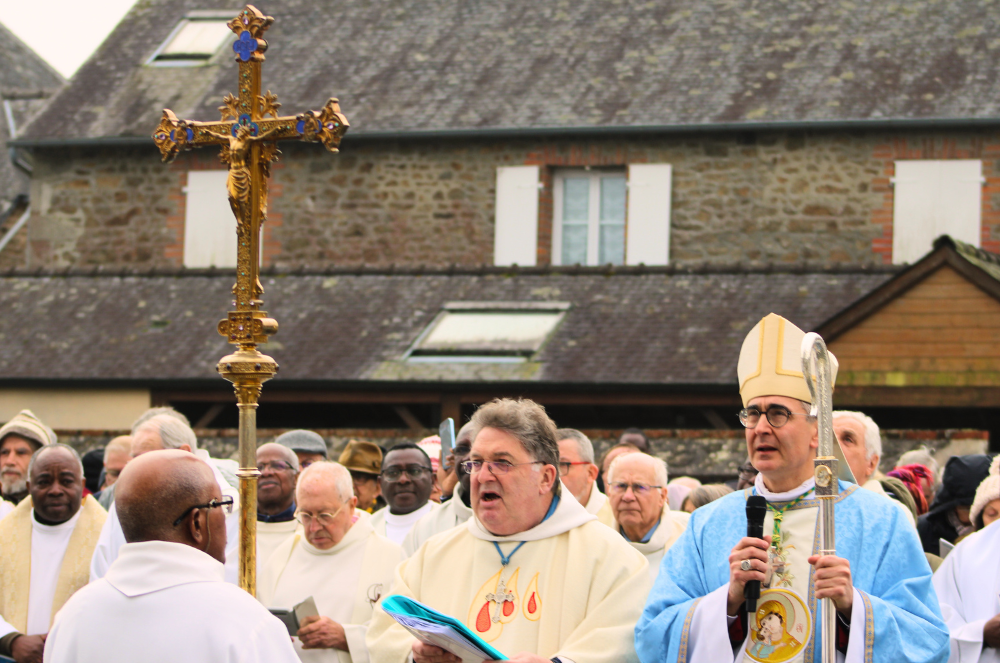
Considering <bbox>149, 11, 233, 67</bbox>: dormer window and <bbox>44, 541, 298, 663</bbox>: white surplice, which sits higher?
<bbox>149, 11, 233, 67</bbox>: dormer window

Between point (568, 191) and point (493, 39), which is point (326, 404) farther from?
point (493, 39)

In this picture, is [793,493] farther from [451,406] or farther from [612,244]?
[612,244]

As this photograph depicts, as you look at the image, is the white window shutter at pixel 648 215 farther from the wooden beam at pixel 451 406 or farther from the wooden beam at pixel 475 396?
the wooden beam at pixel 451 406

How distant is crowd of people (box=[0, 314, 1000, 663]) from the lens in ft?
12.9

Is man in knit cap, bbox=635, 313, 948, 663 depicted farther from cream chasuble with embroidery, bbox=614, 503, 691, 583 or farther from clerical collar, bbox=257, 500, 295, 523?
clerical collar, bbox=257, 500, 295, 523

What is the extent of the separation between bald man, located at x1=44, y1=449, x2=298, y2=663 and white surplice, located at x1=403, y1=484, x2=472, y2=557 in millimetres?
3706

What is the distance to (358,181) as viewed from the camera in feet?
67.3

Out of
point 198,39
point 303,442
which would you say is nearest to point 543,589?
point 303,442

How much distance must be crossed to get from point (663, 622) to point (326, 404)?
14419mm

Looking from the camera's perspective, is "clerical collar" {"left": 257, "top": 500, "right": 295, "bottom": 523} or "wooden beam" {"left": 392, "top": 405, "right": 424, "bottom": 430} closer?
"clerical collar" {"left": 257, "top": 500, "right": 295, "bottom": 523}

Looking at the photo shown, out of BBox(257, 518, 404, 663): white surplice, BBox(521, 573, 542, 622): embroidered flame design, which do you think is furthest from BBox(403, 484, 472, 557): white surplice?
BBox(521, 573, 542, 622): embroidered flame design

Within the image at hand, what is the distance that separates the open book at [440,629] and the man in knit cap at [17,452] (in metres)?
5.31

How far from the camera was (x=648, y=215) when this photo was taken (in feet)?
63.8

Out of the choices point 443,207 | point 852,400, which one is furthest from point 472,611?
point 443,207
